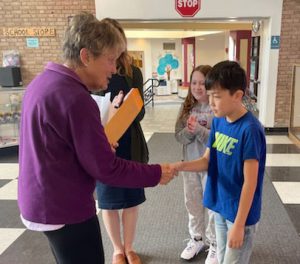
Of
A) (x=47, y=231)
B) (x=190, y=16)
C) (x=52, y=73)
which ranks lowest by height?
(x=47, y=231)

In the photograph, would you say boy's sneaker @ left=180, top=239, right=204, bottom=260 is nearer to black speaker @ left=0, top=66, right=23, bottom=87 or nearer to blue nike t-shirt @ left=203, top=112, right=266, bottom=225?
blue nike t-shirt @ left=203, top=112, right=266, bottom=225

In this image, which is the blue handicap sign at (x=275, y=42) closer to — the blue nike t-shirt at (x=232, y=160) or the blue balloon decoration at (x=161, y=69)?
the blue nike t-shirt at (x=232, y=160)

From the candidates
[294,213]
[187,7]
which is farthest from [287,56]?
[294,213]

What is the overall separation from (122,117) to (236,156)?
57cm

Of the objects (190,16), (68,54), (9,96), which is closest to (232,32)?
(190,16)

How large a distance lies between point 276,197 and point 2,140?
13.3 feet

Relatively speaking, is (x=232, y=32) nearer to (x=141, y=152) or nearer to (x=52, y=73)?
(x=141, y=152)

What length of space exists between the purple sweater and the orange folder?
38cm

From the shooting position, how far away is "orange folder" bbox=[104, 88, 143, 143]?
Result: 1516 millimetres

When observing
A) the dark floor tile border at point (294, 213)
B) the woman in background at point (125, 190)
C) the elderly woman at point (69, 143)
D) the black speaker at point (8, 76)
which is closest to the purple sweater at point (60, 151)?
the elderly woman at point (69, 143)

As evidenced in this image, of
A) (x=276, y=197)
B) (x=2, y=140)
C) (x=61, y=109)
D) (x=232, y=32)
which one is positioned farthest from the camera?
(x=232, y=32)

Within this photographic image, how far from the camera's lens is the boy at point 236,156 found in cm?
129

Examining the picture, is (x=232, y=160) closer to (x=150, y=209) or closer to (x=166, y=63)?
(x=150, y=209)

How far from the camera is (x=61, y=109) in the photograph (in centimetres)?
101
